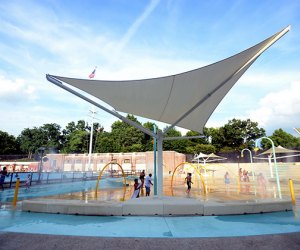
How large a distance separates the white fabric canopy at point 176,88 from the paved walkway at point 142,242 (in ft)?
13.5

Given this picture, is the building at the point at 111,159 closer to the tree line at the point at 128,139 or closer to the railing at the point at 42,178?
the tree line at the point at 128,139

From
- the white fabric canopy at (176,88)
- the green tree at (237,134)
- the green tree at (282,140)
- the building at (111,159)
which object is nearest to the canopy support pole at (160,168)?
the white fabric canopy at (176,88)

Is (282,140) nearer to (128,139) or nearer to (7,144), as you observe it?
(128,139)

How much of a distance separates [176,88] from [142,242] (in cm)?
467

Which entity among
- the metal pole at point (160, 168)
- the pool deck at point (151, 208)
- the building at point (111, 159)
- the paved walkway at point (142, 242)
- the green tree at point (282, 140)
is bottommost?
the paved walkway at point (142, 242)

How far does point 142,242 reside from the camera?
413 centimetres

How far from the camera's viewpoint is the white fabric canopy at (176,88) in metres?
6.17

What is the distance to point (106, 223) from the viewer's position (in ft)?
18.2

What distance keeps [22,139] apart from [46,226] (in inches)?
3442

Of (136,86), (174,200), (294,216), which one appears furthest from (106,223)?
(294,216)

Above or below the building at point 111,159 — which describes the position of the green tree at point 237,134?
above

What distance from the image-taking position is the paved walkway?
3.89 m

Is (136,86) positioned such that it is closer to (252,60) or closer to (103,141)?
(252,60)

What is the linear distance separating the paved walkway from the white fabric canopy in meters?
4.10
